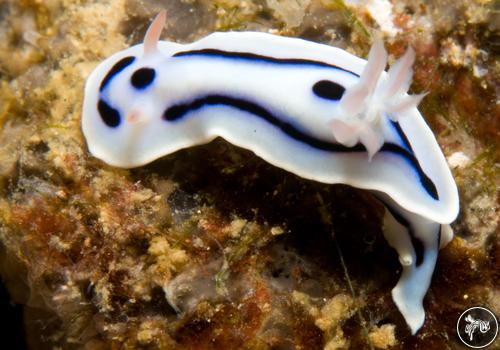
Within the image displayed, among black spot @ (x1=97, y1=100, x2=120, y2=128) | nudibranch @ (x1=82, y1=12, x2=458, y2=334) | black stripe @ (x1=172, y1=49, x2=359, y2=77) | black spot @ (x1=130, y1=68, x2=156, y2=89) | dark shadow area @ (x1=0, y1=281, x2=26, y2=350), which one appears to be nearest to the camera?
nudibranch @ (x1=82, y1=12, x2=458, y2=334)

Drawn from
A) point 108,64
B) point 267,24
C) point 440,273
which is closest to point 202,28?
point 267,24

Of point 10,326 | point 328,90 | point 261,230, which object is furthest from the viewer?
point 10,326

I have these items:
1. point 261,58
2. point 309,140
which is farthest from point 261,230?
point 261,58

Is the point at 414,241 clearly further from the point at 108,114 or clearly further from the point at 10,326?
the point at 10,326

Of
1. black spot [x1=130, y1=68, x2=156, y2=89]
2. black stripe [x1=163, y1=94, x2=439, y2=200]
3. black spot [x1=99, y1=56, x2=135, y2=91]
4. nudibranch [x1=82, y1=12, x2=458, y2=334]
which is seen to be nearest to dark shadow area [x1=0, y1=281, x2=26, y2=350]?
nudibranch [x1=82, y1=12, x2=458, y2=334]

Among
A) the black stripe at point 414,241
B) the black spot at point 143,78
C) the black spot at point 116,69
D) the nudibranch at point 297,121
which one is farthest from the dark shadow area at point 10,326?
the black stripe at point 414,241

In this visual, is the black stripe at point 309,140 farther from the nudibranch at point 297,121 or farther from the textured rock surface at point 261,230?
the textured rock surface at point 261,230

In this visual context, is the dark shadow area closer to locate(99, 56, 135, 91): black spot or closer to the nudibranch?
the nudibranch
